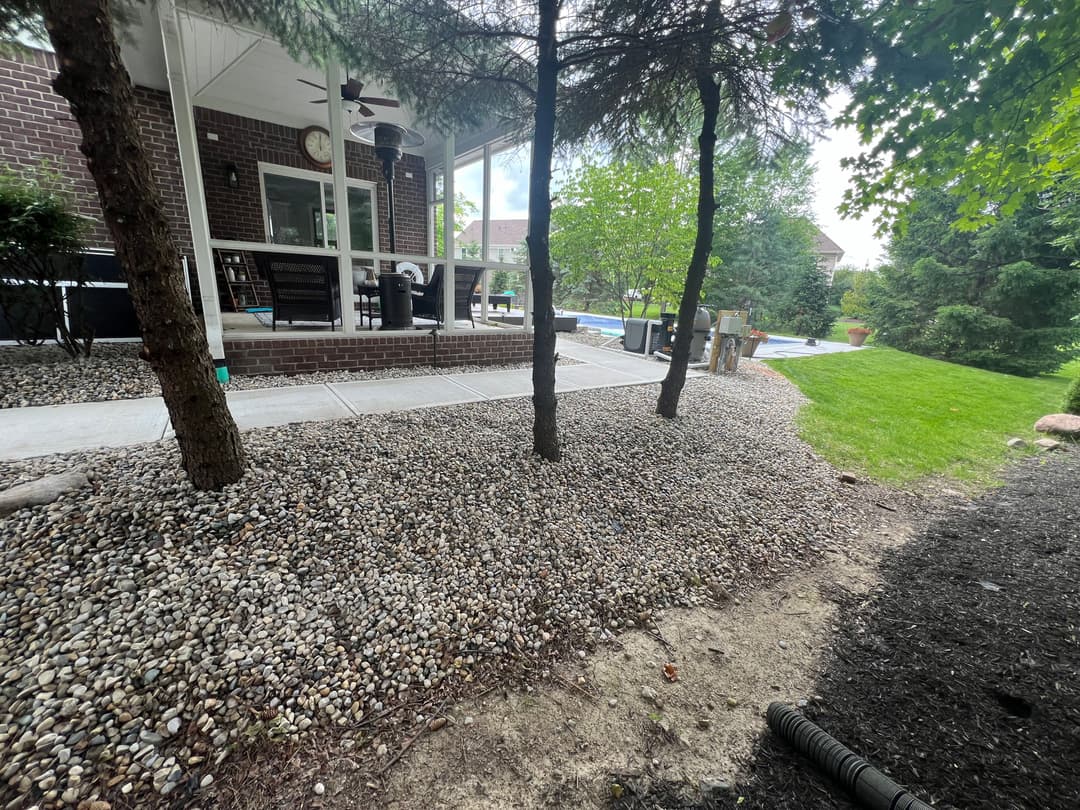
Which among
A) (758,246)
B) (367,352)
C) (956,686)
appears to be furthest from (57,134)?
(758,246)

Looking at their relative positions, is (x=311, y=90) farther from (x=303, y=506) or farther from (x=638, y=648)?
(x=638, y=648)

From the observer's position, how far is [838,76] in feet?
8.30

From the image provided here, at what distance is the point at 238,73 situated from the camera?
17.7ft

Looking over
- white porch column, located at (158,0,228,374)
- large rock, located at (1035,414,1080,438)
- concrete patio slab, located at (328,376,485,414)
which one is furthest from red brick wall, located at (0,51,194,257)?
large rock, located at (1035,414,1080,438)

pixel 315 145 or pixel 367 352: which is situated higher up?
pixel 315 145

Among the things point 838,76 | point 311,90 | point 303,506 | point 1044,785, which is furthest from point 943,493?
point 311,90

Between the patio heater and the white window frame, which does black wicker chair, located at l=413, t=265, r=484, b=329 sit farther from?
the white window frame

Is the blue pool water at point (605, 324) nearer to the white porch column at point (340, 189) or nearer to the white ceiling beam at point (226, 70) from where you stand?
the white porch column at point (340, 189)

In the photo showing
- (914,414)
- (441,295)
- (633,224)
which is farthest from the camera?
(633,224)

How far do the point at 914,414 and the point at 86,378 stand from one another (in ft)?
30.9

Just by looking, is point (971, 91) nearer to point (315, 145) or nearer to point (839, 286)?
point (315, 145)

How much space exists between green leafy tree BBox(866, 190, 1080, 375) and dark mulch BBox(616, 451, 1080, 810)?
9.60 metres

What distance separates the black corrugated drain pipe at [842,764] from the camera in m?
1.21

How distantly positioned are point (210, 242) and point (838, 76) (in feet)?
16.6
